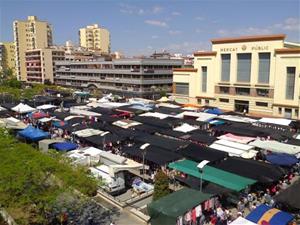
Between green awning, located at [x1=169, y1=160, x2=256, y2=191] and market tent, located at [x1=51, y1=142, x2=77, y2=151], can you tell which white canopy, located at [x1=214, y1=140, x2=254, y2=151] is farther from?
market tent, located at [x1=51, y1=142, x2=77, y2=151]

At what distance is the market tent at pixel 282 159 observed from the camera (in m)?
22.2

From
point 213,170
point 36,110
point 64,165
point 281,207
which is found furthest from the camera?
point 36,110

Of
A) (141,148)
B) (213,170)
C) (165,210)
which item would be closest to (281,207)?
(213,170)

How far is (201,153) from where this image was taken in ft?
77.3

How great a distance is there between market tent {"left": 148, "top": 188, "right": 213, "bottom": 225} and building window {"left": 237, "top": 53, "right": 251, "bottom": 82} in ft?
112

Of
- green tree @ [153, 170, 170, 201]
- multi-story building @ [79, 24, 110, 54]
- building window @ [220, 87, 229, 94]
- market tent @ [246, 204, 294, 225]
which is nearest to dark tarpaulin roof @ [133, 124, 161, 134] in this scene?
green tree @ [153, 170, 170, 201]

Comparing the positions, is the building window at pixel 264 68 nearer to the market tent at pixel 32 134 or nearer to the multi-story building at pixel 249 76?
the multi-story building at pixel 249 76

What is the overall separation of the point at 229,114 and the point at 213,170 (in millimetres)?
21402

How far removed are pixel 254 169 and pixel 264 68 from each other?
28.8 metres

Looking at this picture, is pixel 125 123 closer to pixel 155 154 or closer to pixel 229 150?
pixel 155 154

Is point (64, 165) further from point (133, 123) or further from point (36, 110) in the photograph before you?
point (36, 110)

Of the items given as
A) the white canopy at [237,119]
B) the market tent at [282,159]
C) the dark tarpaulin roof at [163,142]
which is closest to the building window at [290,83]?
the white canopy at [237,119]

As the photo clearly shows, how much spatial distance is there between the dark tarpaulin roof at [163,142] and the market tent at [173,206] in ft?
28.4

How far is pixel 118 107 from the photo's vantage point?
45.7m
